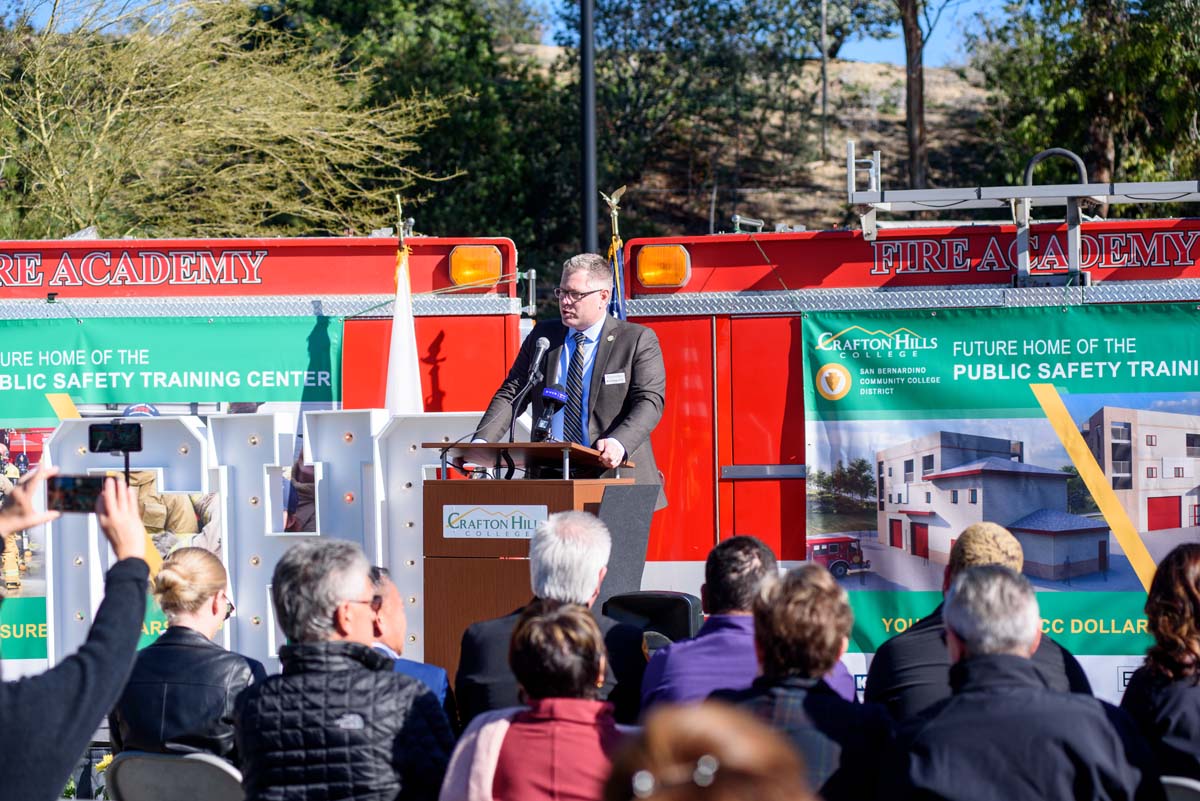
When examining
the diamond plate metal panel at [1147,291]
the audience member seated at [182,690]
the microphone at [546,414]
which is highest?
the diamond plate metal panel at [1147,291]

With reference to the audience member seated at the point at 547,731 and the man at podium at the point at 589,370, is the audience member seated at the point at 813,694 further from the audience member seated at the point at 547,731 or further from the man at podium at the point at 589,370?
the man at podium at the point at 589,370

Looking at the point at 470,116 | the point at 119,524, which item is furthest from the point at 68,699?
the point at 470,116

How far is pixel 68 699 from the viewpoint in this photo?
2496 mm

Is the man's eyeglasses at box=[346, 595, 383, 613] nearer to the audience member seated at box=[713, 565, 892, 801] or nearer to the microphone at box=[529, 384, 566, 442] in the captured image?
the audience member seated at box=[713, 565, 892, 801]

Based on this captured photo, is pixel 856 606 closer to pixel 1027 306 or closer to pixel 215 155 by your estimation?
pixel 1027 306

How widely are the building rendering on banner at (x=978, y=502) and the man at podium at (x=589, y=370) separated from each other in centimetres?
112

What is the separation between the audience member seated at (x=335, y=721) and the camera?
3229mm

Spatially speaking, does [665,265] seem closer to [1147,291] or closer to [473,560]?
[473,560]

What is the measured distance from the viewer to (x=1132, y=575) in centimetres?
590

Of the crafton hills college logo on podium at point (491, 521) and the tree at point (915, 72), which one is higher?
the tree at point (915, 72)

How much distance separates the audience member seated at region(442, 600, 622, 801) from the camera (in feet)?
9.80

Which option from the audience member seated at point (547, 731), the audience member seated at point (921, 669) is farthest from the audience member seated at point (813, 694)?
the audience member seated at point (921, 669)

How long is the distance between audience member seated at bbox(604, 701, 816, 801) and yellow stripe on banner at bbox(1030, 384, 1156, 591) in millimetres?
4671

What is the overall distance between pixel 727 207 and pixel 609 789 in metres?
22.2
